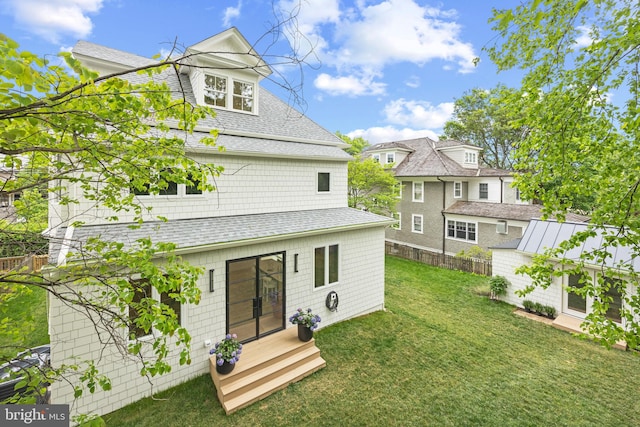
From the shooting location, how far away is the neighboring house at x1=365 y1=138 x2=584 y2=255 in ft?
60.1

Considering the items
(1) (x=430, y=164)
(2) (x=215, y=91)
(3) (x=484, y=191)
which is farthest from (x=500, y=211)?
(2) (x=215, y=91)

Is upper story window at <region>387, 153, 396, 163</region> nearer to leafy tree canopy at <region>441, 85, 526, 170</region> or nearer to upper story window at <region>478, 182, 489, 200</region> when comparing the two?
upper story window at <region>478, 182, 489, 200</region>

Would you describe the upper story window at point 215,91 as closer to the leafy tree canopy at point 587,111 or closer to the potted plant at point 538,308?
the leafy tree canopy at point 587,111

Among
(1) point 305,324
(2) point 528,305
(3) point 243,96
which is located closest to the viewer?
(1) point 305,324

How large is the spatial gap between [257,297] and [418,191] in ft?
59.2

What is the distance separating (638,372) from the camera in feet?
24.6

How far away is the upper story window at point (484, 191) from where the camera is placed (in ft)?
67.8

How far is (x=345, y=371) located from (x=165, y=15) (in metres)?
9.39

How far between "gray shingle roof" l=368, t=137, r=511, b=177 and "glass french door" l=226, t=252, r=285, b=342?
1622 cm

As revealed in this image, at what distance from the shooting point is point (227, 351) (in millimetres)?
6328

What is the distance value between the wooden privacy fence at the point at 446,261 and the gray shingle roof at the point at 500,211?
3563 millimetres

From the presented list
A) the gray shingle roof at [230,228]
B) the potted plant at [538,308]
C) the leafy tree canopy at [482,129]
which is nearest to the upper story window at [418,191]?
the potted plant at [538,308]

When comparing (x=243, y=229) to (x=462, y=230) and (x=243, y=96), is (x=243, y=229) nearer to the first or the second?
(x=243, y=96)

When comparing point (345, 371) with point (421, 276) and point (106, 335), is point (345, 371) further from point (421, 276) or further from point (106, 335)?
point (421, 276)
